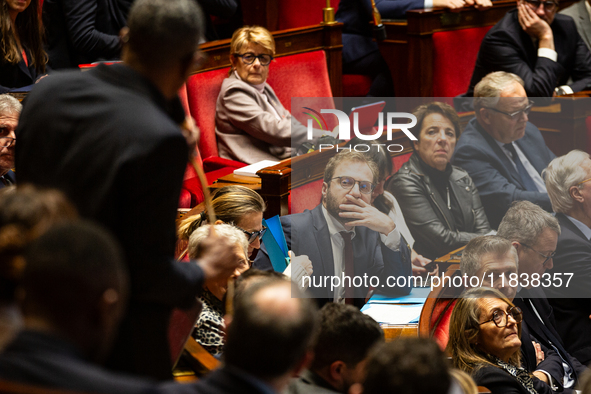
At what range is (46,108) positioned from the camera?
1038 mm

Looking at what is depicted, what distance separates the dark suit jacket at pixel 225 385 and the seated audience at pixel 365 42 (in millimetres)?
3604

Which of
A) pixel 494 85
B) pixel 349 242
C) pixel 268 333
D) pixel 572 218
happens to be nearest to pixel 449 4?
pixel 494 85

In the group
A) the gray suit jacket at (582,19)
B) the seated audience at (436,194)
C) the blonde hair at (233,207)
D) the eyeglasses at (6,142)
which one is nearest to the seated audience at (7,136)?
the eyeglasses at (6,142)

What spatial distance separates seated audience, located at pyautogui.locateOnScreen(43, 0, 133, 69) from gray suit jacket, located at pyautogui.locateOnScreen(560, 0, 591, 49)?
260 centimetres

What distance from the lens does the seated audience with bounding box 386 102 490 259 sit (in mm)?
1909

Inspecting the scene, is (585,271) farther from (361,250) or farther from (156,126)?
(156,126)

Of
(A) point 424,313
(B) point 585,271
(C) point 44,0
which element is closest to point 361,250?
(A) point 424,313

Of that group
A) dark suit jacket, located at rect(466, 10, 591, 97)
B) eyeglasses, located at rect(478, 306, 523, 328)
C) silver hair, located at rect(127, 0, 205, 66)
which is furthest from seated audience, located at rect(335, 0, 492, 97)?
silver hair, located at rect(127, 0, 205, 66)

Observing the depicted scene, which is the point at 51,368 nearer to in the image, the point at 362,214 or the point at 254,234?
the point at 362,214

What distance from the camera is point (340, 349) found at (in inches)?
54.1

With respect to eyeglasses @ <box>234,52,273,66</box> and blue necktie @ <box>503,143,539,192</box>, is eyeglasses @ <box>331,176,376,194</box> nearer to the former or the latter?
blue necktie @ <box>503,143,539,192</box>

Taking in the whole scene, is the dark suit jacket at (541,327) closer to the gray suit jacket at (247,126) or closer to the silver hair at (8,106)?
the gray suit jacket at (247,126)

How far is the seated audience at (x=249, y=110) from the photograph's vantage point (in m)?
3.28

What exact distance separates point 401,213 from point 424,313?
0.34m
